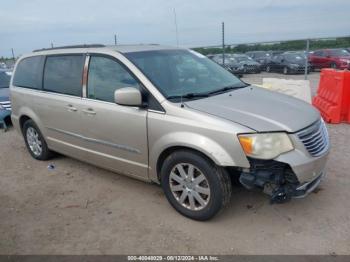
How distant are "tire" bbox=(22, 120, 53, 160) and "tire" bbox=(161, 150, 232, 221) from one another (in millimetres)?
2696

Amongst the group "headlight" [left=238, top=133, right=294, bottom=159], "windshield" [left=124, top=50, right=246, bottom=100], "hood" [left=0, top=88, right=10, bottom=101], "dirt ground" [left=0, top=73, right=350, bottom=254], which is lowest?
"dirt ground" [left=0, top=73, right=350, bottom=254]

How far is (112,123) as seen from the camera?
411 centimetres

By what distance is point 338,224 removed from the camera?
3535 millimetres

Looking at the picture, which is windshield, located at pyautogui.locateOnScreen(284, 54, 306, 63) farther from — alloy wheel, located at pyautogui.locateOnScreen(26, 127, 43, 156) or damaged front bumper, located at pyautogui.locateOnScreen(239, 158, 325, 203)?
damaged front bumper, located at pyautogui.locateOnScreen(239, 158, 325, 203)

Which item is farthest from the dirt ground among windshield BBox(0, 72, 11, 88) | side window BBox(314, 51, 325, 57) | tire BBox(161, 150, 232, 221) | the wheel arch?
side window BBox(314, 51, 325, 57)

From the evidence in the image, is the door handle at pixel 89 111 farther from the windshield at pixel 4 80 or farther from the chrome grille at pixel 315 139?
the windshield at pixel 4 80

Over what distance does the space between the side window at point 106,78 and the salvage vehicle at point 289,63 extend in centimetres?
1773

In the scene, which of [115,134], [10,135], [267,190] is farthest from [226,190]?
[10,135]

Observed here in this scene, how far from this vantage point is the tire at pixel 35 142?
18.5ft

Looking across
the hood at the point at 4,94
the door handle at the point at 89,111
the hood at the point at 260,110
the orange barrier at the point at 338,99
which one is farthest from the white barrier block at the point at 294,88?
the hood at the point at 4,94

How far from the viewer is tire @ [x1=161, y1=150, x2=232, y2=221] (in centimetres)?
339

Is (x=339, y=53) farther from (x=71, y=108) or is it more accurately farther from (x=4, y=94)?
(x=71, y=108)

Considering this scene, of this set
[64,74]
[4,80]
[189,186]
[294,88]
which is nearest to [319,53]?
[294,88]

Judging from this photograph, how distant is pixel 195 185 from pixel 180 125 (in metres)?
0.63
